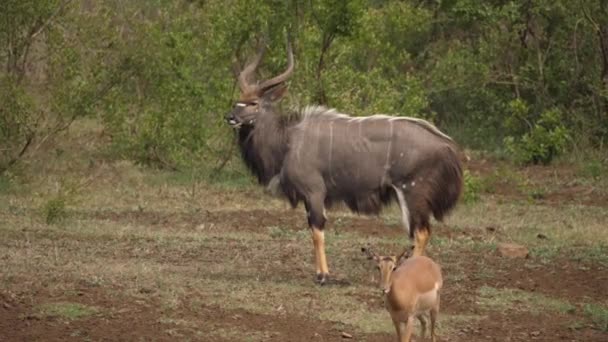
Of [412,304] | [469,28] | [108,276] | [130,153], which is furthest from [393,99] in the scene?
[412,304]

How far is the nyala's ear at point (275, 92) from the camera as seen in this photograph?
11789 mm

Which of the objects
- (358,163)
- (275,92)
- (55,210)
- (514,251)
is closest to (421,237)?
(358,163)

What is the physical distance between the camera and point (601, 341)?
9.48 meters

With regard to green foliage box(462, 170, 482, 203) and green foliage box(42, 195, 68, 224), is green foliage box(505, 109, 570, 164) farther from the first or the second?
green foliage box(42, 195, 68, 224)

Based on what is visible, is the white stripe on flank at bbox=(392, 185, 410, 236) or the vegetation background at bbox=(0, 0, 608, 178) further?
the vegetation background at bbox=(0, 0, 608, 178)

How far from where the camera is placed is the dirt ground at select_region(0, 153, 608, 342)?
925 cm

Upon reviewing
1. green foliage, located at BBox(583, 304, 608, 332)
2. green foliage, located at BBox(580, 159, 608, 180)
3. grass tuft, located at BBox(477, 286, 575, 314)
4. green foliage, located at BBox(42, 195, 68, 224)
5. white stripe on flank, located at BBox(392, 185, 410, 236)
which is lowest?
green foliage, located at BBox(580, 159, 608, 180)

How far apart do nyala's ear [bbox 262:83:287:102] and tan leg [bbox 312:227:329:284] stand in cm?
136

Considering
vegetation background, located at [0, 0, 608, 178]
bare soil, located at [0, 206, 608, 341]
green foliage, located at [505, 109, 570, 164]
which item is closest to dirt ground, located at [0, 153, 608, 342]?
bare soil, located at [0, 206, 608, 341]

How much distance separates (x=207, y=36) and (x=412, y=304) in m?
9.68

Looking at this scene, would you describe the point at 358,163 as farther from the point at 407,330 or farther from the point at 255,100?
the point at 407,330

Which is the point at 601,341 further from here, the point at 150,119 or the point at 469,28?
the point at 469,28

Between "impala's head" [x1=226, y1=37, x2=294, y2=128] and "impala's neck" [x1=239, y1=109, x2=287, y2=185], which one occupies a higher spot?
"impala's head" [x1=226, y1=37, x2=294, y2=128]

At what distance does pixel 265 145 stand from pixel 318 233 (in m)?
1.04
